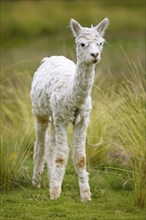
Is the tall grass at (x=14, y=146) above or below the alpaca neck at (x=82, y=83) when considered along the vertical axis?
below

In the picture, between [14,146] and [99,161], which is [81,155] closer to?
[14,146]

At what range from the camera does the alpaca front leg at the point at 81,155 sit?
8.16 meters

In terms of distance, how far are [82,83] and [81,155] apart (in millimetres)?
971

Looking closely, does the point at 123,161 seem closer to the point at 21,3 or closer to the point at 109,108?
the point at 109,108

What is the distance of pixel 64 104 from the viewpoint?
8062 millimetres

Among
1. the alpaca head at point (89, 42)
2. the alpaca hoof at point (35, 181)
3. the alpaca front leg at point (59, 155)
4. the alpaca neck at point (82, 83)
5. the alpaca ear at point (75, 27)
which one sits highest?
the alpaca ear at point (75, 27)

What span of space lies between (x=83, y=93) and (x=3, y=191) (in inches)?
74.0

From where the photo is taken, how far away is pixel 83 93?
25.7ft

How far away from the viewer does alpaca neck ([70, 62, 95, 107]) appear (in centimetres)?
768

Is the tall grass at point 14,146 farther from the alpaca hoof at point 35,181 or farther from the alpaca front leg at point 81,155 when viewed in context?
the alpaca front leg at point 81,155

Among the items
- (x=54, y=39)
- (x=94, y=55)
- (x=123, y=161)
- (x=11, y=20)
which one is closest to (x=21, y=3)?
(x=11, y=20)

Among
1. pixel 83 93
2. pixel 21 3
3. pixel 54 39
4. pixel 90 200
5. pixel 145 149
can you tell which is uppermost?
pixel 21 3

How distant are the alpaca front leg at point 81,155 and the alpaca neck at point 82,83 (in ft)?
1.19

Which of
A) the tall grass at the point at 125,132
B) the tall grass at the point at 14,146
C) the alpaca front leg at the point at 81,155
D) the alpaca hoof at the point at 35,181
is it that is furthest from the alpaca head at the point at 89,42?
the alpaca hoof at the point at 35,181
